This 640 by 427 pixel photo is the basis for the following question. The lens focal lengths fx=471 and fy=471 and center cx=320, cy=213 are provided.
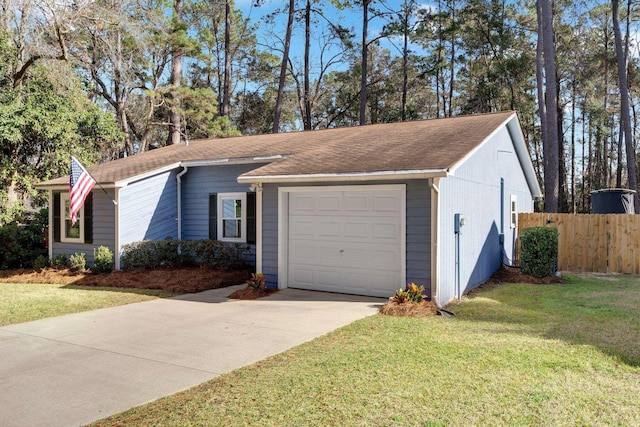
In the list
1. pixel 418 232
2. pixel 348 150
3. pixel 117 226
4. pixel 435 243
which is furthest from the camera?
pixel 117 226

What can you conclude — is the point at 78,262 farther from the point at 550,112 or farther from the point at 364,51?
the point at 364,51

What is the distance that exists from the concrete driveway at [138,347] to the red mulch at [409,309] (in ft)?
1.22

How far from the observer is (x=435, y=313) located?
7.80 m

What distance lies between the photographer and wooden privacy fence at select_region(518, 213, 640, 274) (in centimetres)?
1309

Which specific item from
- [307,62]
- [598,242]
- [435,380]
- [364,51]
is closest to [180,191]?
[435,380]

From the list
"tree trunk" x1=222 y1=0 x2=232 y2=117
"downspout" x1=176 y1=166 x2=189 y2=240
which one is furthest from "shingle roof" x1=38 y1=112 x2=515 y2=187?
"tree trunk" x1=222 y1=0 x2=232 y2=117

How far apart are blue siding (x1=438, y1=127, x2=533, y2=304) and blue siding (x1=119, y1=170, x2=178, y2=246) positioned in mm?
8116

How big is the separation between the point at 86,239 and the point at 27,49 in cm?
831

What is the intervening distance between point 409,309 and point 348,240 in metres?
2.17

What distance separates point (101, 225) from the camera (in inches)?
498

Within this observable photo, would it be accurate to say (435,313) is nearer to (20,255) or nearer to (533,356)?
(533,356)

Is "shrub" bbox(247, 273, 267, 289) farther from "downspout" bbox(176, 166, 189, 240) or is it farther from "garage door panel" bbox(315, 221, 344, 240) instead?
"downspout" bbox(176, 166, 189, 240)

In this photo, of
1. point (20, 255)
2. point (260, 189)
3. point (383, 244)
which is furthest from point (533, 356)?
point (20, 255)

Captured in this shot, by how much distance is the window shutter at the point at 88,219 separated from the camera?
42.1 ft
